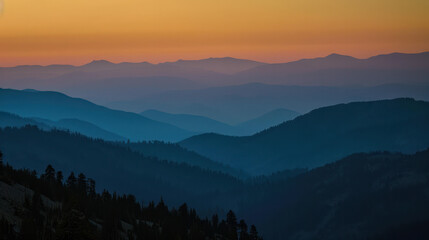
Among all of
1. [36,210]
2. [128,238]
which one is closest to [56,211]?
[36,210]

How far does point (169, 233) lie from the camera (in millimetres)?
123500

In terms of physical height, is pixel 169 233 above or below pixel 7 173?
below

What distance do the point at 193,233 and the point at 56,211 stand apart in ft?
150

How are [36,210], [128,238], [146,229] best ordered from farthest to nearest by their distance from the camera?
[146,229], [128,238], [36,210]

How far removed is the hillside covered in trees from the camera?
66.4 metres

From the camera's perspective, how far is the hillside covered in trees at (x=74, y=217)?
6636 centimetres

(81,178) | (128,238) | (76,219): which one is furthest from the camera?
(81,178)

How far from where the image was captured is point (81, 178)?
164 metres

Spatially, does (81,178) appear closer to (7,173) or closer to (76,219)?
(7,173)

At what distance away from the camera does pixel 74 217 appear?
58.8 meters

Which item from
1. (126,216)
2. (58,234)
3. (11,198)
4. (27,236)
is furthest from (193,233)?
(58,234)

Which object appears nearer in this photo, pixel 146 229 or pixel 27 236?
pixel 27 236

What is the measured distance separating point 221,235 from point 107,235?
6626 centimetres

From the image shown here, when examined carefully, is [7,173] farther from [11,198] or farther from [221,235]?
[221,235]
